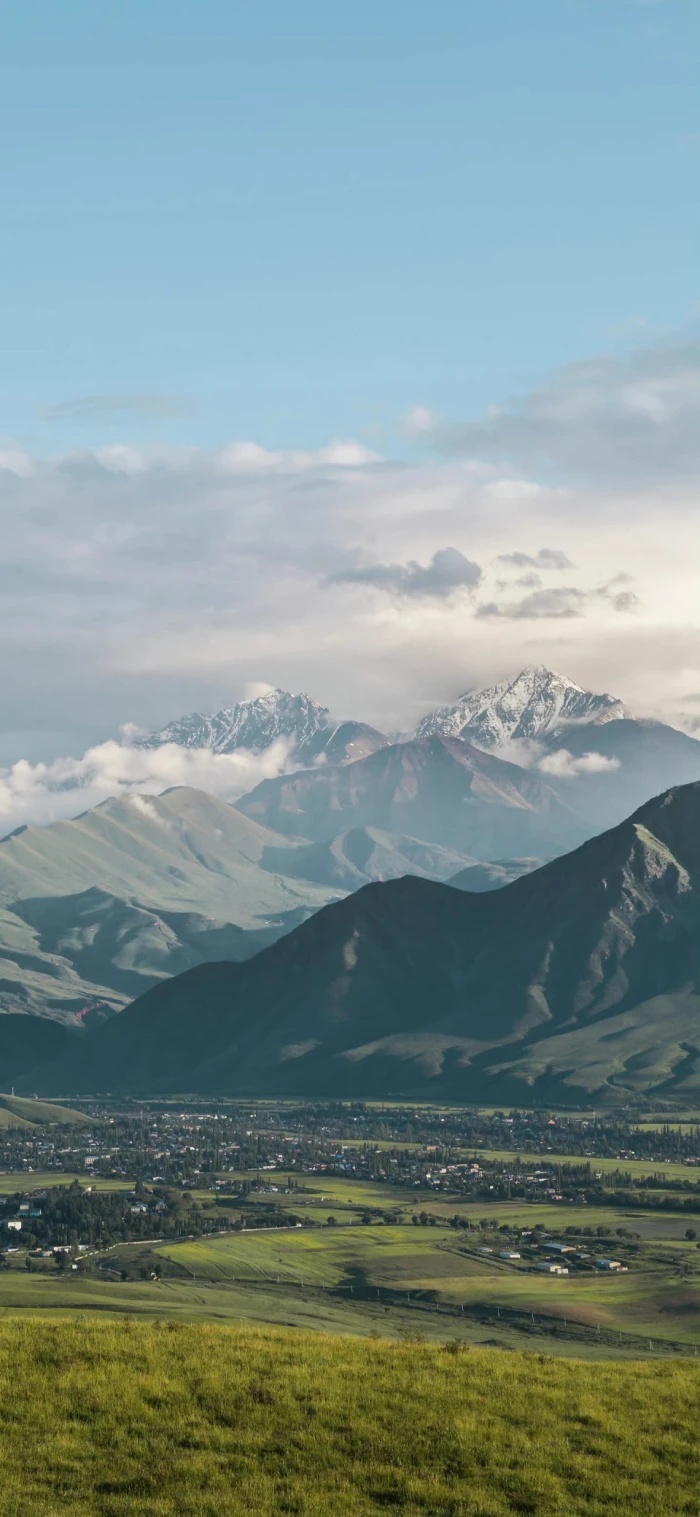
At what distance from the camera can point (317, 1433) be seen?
43.5m

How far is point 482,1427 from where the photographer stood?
4478cm

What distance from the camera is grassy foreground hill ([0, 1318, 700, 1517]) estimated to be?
3953cm

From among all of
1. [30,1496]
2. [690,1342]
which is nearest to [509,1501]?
[30,1496]

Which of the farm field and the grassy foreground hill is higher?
the grassy foreground hill

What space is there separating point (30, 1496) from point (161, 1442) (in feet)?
15.7

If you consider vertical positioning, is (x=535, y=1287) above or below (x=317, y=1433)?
below

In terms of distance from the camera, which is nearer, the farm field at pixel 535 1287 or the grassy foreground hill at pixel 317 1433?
the grassy foreground hill at pixel 317 1433

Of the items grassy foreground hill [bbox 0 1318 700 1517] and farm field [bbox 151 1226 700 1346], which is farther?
farm field [bbox 151 1226 700 1346]

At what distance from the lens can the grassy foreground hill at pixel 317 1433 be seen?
3953cm

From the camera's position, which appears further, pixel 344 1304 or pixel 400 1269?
pixel 400 1269

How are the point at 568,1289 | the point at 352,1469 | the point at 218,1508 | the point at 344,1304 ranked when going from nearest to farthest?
the point at 218,1508 < the point at 352,1469 < the point at 344,1304 < the point at 568,1289

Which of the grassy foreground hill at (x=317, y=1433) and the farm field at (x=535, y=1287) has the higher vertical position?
the grassy foreground hill at (x=317, y=1433)

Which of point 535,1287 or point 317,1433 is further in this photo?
point 535,1287

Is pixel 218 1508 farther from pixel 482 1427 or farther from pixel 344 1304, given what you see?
pixel 344 1304
